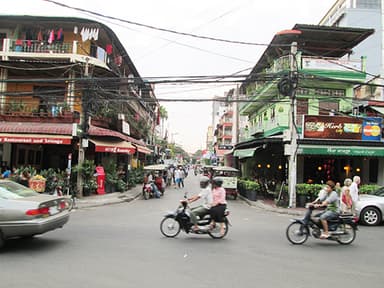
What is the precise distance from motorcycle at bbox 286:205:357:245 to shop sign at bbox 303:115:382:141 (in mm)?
8943

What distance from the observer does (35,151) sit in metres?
23.4

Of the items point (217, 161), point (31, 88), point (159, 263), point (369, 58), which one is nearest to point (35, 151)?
point (31, 88)

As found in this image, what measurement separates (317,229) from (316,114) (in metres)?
14.1

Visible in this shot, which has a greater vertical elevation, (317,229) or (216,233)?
(317,229)

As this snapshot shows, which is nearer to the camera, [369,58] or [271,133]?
[271,133]

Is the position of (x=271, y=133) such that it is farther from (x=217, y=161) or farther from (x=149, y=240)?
(x=217, y=161)

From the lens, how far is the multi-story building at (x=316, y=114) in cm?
1652

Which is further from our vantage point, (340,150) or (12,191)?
(340,150)

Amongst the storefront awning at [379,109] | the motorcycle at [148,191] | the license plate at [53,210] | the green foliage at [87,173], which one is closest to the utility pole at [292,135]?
the storefront awning at [379,109]

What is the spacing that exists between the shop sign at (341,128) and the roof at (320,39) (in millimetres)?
4954

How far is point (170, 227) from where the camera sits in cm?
869

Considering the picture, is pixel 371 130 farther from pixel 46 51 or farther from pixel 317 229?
pixel 46 51

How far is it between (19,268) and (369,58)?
1615 inches

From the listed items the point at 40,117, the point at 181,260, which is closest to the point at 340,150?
the point at 181,260
